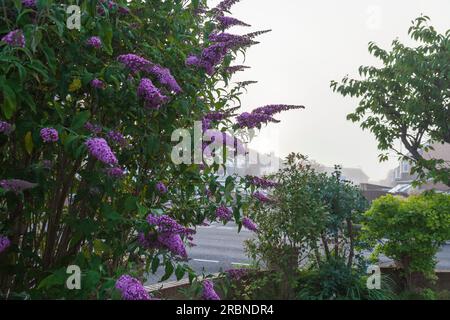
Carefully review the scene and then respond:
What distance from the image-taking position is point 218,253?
10695 millimetres

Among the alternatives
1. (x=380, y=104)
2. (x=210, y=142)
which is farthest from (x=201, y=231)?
(x=210, y=142)

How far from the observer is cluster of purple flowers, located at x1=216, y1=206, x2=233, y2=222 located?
2.25 metres

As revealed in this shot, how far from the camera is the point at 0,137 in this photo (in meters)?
1.85

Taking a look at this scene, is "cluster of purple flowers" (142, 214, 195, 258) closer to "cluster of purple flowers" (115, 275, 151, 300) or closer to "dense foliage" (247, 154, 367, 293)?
"cluster of purple flowers" (115, 275, 151, 300)

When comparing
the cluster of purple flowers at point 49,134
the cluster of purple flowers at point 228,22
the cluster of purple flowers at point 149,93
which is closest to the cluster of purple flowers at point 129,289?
the cluster of purple flowers at point 49,134

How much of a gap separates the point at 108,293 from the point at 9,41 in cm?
98

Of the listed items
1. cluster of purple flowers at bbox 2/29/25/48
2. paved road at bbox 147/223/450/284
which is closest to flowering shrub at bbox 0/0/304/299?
cluster of purple flowers at bbox 2/29/25/48

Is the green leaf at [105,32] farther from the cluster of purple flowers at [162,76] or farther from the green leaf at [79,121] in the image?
the green leaf at [79,121]

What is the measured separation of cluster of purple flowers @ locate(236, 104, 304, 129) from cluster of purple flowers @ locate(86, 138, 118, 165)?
0.87m

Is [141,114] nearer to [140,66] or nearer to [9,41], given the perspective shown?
[140,66]

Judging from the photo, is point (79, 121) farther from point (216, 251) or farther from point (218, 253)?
point (216, 251)

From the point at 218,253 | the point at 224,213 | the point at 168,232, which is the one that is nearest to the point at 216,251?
the point at 218,253

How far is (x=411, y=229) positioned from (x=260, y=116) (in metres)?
3.85

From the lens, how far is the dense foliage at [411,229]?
5.24 m
